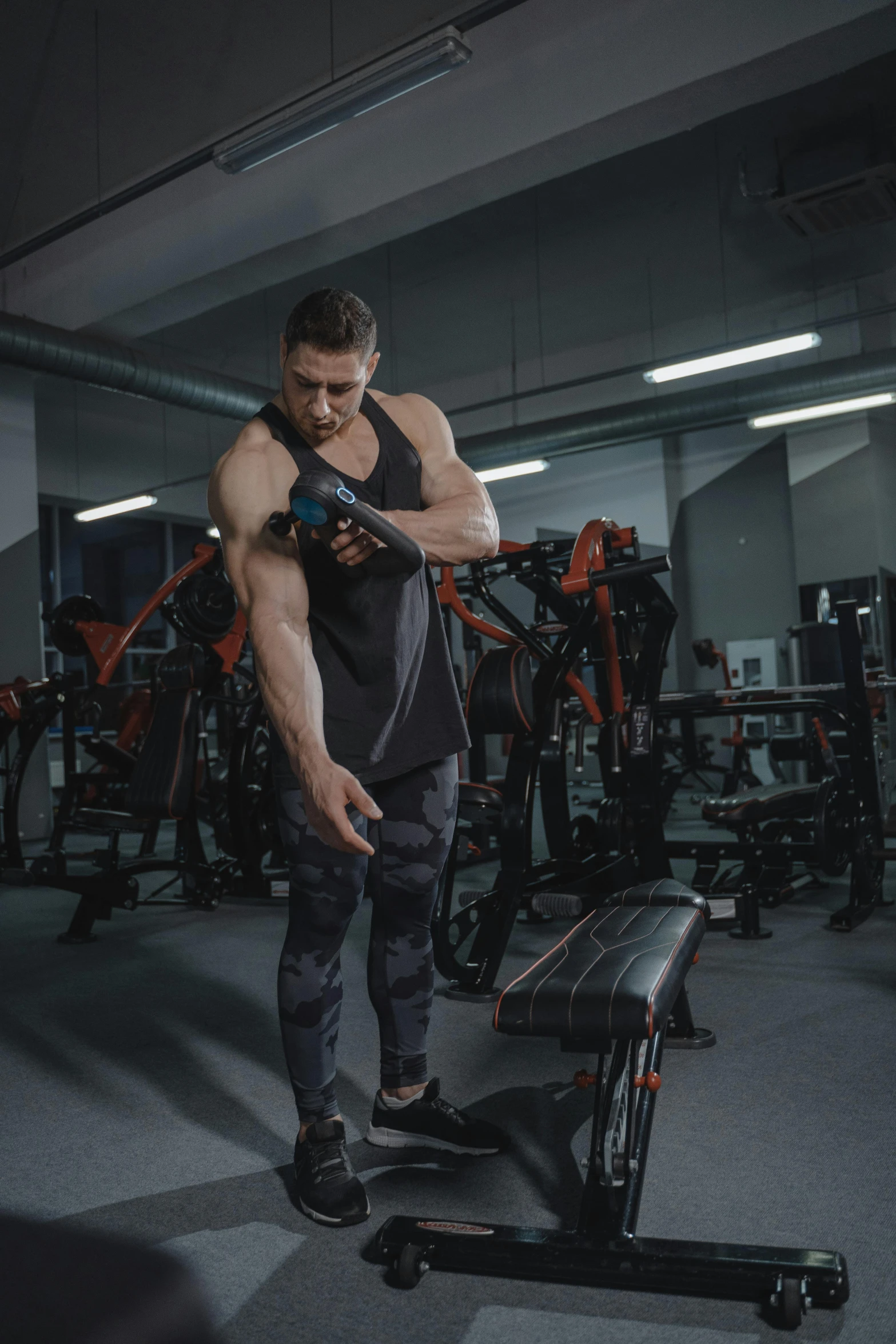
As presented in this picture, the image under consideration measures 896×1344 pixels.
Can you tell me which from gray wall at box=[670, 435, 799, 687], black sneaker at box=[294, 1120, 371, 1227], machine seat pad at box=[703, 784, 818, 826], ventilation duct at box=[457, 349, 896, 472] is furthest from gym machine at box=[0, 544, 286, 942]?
gray wall at box=[670, 435, 799, 687]

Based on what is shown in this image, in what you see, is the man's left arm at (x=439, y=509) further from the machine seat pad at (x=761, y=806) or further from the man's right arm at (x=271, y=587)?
the machine seat pad at (x=761, y=806)

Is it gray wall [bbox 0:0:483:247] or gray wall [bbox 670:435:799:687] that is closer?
gray wall [bbox 0:0:483:247]

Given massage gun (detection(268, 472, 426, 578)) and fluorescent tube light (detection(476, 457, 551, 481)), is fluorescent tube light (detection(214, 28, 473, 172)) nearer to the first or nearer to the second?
massage gun (detection(268, 472, 426, 578))

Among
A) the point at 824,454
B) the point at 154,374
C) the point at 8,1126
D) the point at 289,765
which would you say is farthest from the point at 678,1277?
the point at 824,454

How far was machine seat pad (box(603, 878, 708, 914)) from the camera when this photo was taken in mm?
1825

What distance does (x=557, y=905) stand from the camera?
2.85 metres

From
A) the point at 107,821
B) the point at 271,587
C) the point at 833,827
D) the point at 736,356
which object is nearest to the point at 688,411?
the point at 736,356

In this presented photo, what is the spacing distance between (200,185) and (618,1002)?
5.66 meters

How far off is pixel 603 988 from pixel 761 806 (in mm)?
2605

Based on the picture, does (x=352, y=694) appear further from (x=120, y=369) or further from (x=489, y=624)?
(x=120, y=369)

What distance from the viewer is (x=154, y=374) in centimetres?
677

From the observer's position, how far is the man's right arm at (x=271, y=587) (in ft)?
4.48

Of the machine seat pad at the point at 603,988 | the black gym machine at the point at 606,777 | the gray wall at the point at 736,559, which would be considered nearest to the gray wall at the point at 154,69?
the black gym machine at the point at 606,777

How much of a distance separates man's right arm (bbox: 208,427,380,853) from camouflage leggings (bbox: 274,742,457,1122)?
0.64 ft
